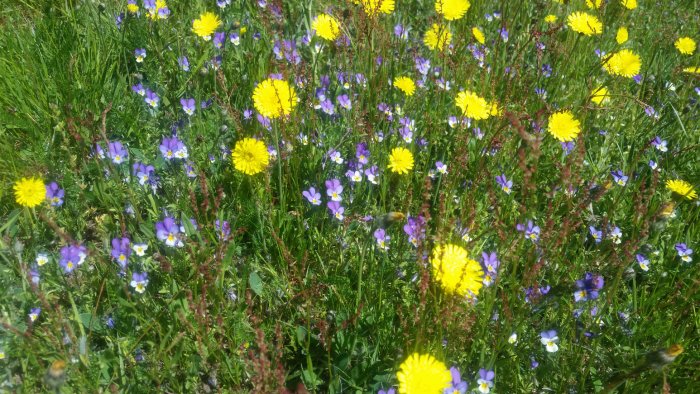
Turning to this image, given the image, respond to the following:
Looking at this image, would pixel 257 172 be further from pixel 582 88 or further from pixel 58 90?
pixel 582 88

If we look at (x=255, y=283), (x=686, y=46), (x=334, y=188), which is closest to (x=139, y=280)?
(x=255, y=283)

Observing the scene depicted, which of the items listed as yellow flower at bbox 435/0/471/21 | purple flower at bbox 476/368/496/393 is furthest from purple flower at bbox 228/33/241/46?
purple flower at bbox 476/368/496/393

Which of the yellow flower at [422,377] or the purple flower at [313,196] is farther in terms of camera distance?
the purple flower at [313,196]

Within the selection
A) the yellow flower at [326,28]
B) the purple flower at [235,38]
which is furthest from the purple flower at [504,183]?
the purple flower at [235,38]

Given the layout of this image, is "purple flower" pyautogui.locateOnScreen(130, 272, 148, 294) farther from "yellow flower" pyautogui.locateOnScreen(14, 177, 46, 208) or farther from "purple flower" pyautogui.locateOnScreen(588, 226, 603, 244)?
"purple flower" pyautogui.locateOnScreen(588, 226, 603, 244)

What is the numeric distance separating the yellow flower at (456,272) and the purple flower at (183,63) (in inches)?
69.1

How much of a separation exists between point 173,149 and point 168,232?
0.47 meters

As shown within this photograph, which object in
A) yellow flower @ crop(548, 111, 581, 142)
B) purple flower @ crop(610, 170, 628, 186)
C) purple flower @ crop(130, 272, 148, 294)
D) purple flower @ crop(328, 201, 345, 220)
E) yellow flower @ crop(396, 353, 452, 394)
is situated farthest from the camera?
purple flower @ crop(610, 170, 628, 186)

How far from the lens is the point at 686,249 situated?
2383 mm

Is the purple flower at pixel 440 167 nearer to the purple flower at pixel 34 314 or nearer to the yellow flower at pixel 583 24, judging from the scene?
the yellow flower at pixel 583 24

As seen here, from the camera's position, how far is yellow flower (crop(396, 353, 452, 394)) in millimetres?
1539

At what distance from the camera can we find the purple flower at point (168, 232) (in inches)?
82.4

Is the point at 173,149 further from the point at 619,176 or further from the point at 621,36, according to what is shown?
the point at 621,36

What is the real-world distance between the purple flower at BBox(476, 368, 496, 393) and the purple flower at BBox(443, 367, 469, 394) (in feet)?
0.21
